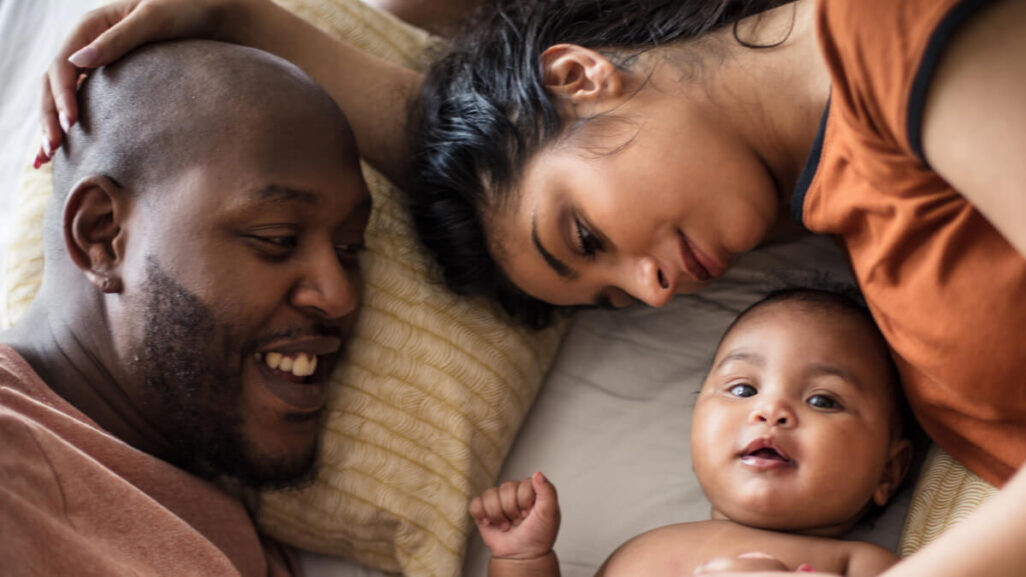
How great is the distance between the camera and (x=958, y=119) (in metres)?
0.90

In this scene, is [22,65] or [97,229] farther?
[22,65]

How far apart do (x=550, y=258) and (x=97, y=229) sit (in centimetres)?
63

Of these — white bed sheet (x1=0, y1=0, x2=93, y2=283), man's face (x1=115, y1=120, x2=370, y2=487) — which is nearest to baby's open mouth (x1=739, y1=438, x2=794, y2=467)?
A: man's face (x1=115, y1=120, x2=370, y2=487)

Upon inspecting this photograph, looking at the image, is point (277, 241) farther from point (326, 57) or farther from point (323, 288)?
point (326, 57)

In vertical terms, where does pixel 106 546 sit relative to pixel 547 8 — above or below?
below

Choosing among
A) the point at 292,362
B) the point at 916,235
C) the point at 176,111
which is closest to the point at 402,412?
the point at 292,362

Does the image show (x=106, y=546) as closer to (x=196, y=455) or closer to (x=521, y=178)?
(x=196, y=455)

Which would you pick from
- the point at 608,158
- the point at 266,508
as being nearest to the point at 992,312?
the point at 608,158

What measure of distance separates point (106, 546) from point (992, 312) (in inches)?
42.8

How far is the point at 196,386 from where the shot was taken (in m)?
1.28

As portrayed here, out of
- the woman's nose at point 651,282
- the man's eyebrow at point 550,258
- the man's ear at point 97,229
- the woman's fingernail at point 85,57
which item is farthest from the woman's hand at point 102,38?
the woman's nose at point 651,282

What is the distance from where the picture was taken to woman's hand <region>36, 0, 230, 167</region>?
1306 mm

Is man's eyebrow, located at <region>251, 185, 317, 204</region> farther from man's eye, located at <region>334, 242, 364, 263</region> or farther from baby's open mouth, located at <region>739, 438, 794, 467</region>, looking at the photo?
baby's open mouth, located at <region>739, 438, 794, 467</region>

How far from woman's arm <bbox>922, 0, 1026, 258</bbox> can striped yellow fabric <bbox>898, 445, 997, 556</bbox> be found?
0.50 metres
